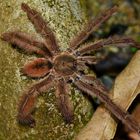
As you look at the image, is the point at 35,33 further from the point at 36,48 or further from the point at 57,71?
the point at 57,71

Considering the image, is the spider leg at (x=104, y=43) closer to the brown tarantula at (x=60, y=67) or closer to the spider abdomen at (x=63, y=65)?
the brown tarantula at (x=60, y=67)

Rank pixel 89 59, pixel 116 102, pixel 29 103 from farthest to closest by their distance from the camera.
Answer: pixel 89 59 < pixel 116 102 < pixel 29 103

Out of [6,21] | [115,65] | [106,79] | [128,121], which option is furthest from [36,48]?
[115,65]

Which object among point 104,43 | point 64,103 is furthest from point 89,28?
point 64,103

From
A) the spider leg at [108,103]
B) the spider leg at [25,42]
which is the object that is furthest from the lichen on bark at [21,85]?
the spider leg at [108,103]

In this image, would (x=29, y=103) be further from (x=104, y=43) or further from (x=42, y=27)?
(x=104, y=43)

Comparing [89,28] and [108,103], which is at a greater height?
[89,28]

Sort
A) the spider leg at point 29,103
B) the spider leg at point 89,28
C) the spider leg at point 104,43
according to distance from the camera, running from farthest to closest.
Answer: the spider leg at point 104,43 → the spider leg at point 89,28 → the spider leg at point 29,103
